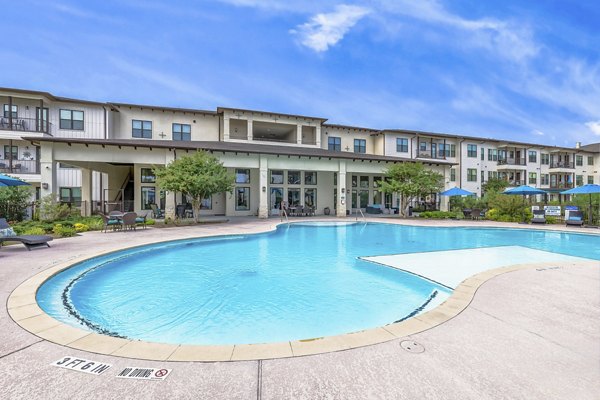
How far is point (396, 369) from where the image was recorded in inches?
102

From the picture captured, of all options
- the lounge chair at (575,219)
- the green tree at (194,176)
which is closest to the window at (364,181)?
the lounge chair at (575,219)

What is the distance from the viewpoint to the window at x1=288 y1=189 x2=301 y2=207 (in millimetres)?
26031

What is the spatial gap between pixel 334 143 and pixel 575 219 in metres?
18.6

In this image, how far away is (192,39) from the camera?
16.4 m

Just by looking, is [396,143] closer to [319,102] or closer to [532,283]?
[319,102]

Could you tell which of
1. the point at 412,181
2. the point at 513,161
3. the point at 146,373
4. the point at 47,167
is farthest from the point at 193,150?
the point at 513,161

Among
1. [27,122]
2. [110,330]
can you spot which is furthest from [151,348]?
[27,122]

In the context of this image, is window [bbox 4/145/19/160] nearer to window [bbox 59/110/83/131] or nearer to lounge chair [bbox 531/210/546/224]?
window [bbox 59/110/83/131]

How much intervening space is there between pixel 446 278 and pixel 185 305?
5562 mm

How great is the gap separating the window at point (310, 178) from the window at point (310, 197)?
0.76 meters

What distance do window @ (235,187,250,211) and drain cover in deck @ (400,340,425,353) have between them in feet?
72.8

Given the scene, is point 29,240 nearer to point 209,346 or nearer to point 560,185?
point 209,346

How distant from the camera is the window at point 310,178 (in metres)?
26.4

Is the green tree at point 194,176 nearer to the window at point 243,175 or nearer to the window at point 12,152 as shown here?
the window at point 243,175
